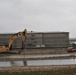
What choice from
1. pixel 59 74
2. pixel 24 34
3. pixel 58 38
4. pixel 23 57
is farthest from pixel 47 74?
pixel 58 38

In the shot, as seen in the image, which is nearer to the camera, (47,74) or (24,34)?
(47,74)

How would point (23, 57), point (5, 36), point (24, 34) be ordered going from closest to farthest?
point (23, 57) → point (24, 34) → point (5, 36)

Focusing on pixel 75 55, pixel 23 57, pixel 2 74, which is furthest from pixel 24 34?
pixel 2 74

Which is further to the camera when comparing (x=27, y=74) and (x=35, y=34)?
(x=35, y=34)

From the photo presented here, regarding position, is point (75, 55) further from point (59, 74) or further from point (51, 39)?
point (51, 39)

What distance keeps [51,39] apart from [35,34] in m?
9.98

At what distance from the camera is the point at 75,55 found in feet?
154

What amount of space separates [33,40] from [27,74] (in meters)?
125

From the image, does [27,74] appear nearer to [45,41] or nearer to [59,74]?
[59,74]

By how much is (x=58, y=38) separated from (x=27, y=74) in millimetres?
123706

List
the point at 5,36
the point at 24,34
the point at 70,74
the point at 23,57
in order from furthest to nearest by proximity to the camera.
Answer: the point at 5,36 < the point at 24,34 < the point at 23,57 < the point at 70,74

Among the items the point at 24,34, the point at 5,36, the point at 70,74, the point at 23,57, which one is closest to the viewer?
the point at 70,74

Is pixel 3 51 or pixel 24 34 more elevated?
pixel 24 34

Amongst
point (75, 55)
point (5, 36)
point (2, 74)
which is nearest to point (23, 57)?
point (75, 55)
